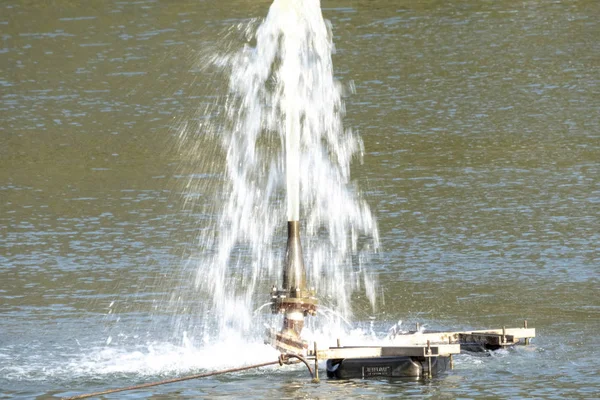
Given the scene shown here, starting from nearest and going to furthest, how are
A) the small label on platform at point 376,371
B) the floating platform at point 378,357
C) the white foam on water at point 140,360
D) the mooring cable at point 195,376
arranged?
the mooring cable at point 195,376, the floating platform at point 378,357, the small label on platform at point 376,371, the white foam on water at point 140,360

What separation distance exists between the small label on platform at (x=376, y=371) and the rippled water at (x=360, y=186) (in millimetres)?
463

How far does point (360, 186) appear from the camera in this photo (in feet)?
149

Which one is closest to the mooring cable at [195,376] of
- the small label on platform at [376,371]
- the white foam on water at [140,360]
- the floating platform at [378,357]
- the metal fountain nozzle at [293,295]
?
the floating platform at [378,357]

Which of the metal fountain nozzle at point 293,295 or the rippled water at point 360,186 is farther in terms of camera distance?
the rippled water at point 360,186

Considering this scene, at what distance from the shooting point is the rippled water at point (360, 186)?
2527 cm

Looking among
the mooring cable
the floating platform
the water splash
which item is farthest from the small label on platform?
the water splash

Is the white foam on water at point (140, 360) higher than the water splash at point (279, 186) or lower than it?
lower

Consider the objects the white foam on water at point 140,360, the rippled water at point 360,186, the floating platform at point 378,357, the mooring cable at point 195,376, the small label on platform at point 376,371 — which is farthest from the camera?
the rippled water at point 360,186

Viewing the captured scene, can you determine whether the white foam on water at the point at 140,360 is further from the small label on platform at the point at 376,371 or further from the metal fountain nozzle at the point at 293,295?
the small label on platform at the point at 376,371

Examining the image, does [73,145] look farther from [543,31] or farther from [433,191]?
[543,31]

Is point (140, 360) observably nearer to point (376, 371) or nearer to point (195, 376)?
point (195, 376)

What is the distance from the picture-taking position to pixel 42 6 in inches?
3669

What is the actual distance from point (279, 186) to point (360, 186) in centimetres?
284

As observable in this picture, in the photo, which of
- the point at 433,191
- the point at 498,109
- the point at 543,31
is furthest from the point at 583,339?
the point at 543,31
